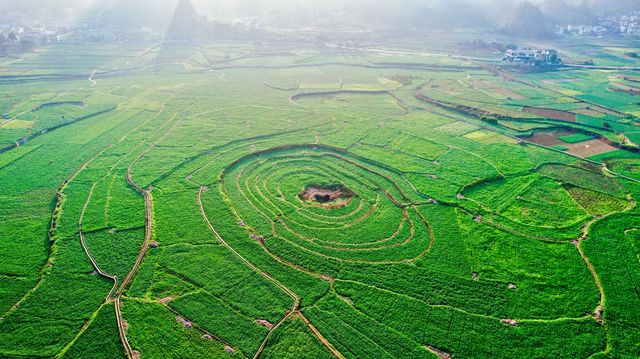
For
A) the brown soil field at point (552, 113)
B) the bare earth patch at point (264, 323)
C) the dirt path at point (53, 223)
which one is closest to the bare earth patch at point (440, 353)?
the bare earth patch at point (264, 323)

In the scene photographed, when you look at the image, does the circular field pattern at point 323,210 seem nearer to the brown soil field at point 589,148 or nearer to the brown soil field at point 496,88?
the brown soil field at point 589,148

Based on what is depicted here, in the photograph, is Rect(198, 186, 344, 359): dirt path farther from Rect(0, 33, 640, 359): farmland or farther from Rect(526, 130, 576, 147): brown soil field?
Rect(526, 130, 576, 147): brown soil field

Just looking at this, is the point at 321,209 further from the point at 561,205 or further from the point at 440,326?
the point at 561,205

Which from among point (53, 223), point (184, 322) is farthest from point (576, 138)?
point (53, 223)

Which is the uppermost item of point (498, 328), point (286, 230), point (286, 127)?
point (286, 127)

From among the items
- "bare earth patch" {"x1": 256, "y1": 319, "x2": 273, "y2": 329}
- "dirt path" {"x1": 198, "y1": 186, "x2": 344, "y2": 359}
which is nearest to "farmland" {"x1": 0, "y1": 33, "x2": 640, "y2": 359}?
"bare earth patch" {"x1": 256, "y1": 319, "x2": 273, "y2": 329}

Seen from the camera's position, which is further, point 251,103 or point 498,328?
point 251,103

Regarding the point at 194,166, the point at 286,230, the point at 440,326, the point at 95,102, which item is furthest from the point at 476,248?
the point at 95,102
